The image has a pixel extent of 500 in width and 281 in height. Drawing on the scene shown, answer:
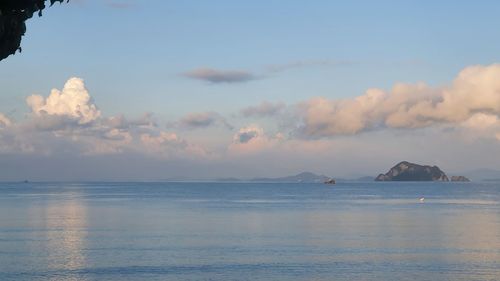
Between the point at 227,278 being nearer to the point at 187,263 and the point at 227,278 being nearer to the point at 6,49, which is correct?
the point at 187,263

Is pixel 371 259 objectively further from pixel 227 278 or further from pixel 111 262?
pixel 111 262

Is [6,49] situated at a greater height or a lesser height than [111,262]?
greater

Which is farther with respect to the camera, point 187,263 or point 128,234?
point 128,234

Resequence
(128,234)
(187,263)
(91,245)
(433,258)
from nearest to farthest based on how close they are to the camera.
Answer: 1. (187,263)
2. (433,258)
3. (91,245)
4. (128,234)

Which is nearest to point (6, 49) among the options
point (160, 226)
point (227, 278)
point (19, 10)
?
point (19, 10)

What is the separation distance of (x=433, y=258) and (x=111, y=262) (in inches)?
1054

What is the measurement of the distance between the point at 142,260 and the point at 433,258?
24324 millimetres

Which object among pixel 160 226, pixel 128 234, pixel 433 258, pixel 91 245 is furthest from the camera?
pixel 160 226

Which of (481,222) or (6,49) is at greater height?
(6,49)

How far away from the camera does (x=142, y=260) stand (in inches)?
2271

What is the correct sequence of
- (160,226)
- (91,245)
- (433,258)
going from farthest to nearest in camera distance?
(160,226) < (91,245) < (433,258)

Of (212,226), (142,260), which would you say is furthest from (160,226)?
(142,260)

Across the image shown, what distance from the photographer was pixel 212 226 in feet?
304

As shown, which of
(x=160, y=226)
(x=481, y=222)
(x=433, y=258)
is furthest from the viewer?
(x=481, y=222)
